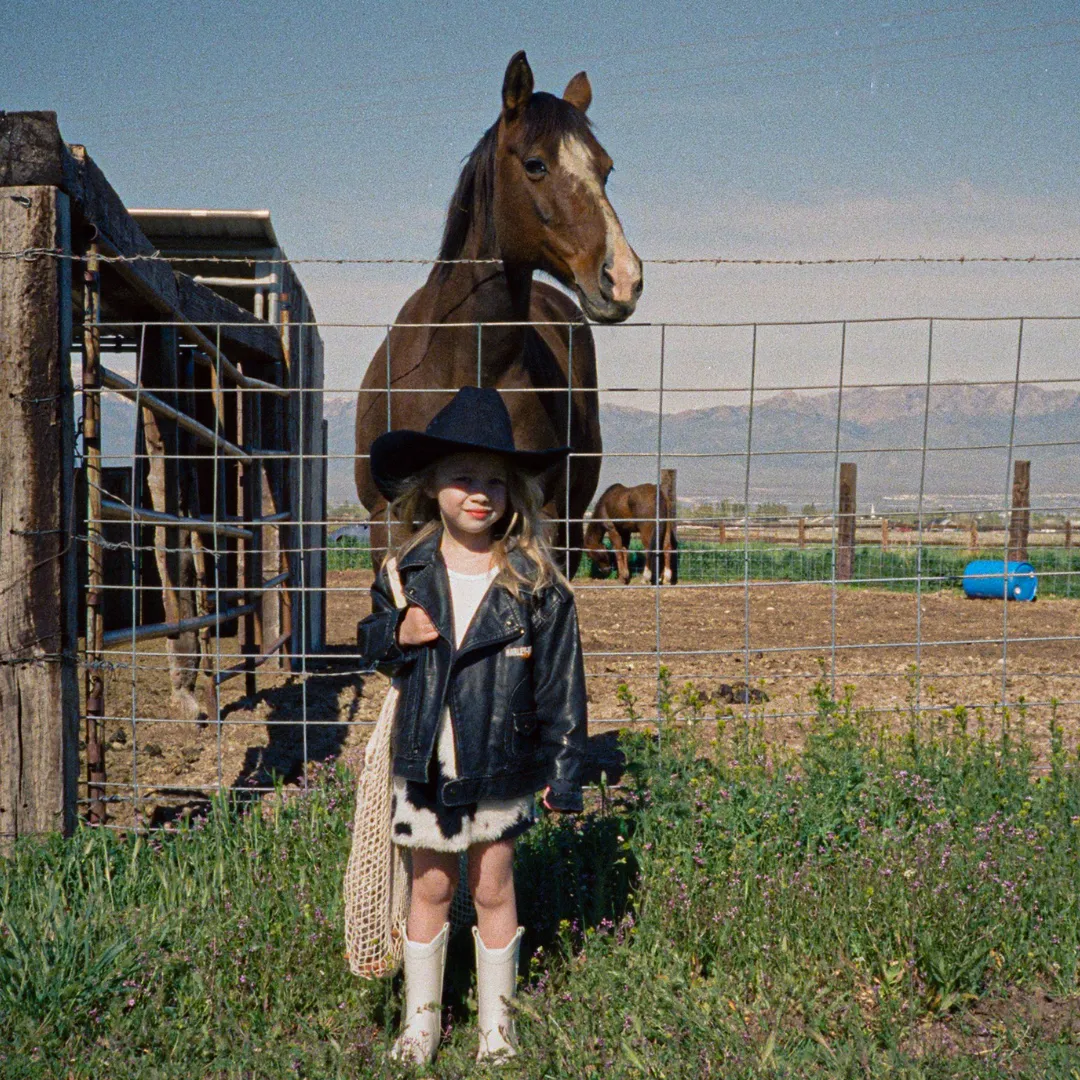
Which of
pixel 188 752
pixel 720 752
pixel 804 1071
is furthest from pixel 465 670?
pixel 188 752

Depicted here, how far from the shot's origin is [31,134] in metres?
3.60

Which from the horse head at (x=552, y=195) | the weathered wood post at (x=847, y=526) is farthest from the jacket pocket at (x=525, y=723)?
the weathered wood post at (x=847, y=526)

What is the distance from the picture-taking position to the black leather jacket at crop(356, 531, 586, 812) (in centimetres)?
255

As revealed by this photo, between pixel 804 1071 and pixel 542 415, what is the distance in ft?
10.7

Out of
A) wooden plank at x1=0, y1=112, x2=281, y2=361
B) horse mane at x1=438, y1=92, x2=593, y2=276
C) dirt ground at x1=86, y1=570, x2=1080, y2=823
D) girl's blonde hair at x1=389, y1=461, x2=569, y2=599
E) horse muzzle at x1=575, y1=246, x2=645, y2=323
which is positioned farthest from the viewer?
dirt ground at x1=86, y1=570, x2=1080, y2=823

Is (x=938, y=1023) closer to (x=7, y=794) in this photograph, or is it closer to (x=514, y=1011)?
(x=514, y=1011)

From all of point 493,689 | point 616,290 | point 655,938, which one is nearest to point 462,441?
point 493,689

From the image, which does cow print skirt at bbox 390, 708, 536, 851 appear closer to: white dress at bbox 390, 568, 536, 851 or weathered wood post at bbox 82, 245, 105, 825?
white dress at bbox 390, 568, 536, 851

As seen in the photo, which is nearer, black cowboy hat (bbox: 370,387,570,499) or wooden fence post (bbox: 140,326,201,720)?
black cowboy hat (bbox: 370,387,570,499)

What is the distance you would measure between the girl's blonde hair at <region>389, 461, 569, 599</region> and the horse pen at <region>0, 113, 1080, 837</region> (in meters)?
0.48

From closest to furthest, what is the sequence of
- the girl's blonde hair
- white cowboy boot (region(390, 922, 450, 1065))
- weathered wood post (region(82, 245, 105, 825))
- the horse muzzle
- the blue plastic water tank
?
white cowboy boot (region(390, 922, 450, 1065))
the girl's blonde hair
weathered wood post (region(82, 245, 105, 825))
the horse muzzle
the blue plastic water tank

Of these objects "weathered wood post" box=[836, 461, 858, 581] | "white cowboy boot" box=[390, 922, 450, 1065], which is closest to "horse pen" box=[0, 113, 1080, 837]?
"white cowboy boot" box=[390, 922, 450, 1065]

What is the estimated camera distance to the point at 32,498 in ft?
12.0

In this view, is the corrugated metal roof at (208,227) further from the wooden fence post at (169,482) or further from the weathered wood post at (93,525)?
the weathered wood post at (93,525)
